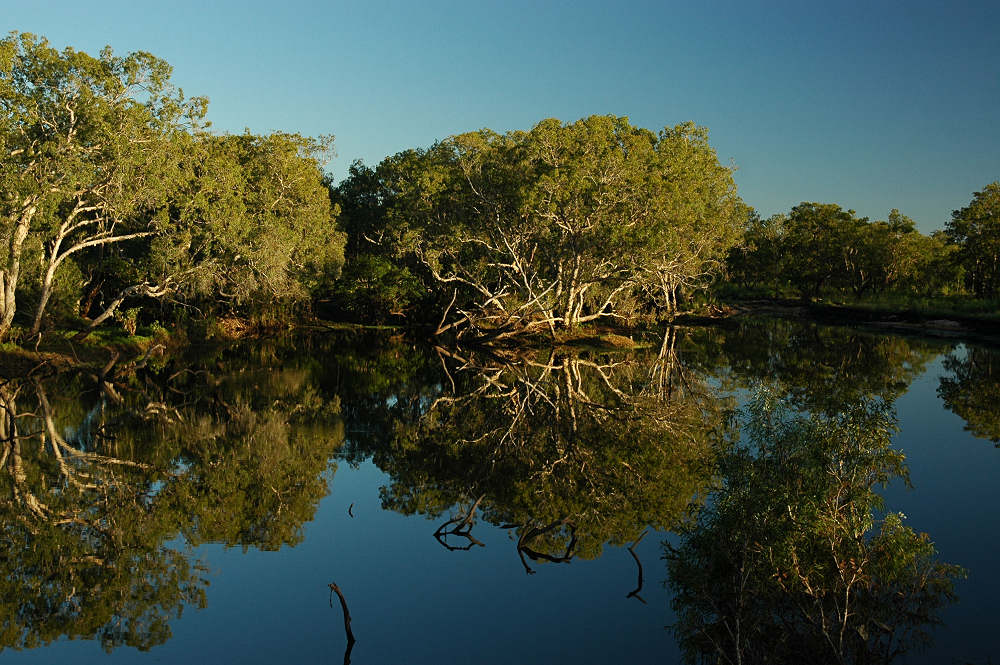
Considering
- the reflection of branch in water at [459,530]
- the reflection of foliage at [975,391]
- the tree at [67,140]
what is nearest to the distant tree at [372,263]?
the tree at [67,140]

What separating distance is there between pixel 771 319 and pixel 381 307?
46.4 m

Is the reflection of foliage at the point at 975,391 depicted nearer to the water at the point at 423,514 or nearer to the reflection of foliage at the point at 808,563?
the water at the point at 423,514

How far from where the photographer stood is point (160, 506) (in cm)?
1612

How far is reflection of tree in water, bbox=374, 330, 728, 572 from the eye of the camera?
622 inches

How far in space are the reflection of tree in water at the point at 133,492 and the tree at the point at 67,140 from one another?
27.6ft

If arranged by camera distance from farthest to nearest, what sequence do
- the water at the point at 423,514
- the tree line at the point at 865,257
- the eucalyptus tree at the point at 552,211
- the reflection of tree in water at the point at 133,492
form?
the tree line at the point at 865,257
the eucalyptus tree at the point at 552,211
the reflection of tree in water at the point at 133,492
the water at the point at 423,514

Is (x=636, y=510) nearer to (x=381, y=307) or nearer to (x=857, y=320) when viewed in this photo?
(x=381, y=307)

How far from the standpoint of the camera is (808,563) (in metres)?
11.1

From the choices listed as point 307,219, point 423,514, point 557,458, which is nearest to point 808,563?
point 423,514

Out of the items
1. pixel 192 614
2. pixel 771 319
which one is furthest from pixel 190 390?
pixel 771 319

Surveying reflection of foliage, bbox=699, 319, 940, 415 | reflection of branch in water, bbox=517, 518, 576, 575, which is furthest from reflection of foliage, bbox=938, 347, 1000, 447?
reflection of branch in water, bbox=517, 518, 576, 575

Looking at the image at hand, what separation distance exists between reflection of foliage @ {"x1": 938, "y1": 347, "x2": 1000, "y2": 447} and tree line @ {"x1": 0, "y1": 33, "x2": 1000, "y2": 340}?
18660mm

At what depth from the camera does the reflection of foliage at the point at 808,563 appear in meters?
10.4

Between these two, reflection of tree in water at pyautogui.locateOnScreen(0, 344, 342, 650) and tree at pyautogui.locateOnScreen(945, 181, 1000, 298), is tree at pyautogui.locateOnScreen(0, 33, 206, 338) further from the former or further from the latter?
tree at pyautogui.locateOnScreen(945, 181, 1000, 298)
